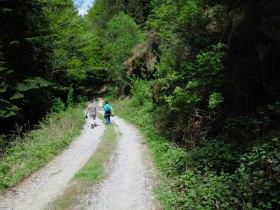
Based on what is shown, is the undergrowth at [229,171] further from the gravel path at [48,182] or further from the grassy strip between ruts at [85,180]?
the gravel path at [48,182]

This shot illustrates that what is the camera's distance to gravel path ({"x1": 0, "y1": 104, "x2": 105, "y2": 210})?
28.0ft

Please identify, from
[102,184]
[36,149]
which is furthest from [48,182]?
[36,149]

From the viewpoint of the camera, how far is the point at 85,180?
390 inches

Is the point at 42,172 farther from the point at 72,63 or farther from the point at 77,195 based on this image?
the point at 72,63

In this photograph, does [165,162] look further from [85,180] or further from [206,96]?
[206,96]

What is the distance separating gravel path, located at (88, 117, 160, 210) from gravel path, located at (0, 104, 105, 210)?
141cm

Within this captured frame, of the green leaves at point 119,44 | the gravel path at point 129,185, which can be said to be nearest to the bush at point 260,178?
the gravel path at point 129,185

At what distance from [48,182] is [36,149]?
388 cm

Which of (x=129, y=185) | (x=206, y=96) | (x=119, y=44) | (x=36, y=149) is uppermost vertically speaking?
(x=119, y=44)

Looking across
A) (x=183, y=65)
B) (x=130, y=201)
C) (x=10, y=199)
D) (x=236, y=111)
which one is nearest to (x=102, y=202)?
(x=130, y=201)

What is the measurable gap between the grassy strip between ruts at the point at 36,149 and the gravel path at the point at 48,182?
356 millimetres

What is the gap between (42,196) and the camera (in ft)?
29.2

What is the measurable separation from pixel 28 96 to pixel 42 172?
31.1ft

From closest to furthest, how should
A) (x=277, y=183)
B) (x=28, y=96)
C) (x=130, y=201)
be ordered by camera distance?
(x=277, y=183), (x=130, y=201), (x=28, y=96)
